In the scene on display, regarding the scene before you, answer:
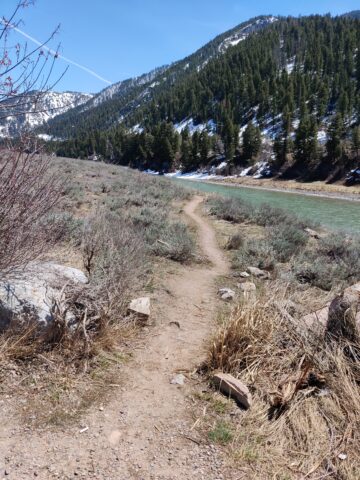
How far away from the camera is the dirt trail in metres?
3.16

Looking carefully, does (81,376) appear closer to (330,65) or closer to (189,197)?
(189,197)

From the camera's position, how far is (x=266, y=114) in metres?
103

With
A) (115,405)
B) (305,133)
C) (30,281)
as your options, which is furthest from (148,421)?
(305,133)

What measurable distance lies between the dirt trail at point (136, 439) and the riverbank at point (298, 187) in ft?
143

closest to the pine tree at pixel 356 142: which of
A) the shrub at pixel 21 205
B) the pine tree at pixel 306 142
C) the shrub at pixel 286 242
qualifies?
the pine tree at pixel 306 142

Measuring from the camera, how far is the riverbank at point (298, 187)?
4924 cm

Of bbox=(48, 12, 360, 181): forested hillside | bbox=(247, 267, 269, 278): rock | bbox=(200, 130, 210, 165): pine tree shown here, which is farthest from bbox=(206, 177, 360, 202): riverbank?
bbox=(247, 267, 269, 278): rock

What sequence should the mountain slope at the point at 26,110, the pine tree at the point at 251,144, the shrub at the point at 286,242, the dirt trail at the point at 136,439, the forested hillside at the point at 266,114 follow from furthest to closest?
the pine tree at the point at 251,144 → the forested hillside at the point at 266,114 → the shrub at the point at 286,242 → the dirt trail at the point at 136,439 → the mountain slope at the point at 26,110

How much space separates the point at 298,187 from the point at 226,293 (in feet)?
179

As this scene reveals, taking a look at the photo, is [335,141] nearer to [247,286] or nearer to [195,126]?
[247,286]

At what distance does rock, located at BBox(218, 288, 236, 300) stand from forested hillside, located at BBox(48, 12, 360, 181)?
60.1 meters

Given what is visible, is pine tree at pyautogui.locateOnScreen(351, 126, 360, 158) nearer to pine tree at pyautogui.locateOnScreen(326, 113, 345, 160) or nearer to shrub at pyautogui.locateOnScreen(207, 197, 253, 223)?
pine tree at pyautogui.locateOnScreen(326, 113, 345, 160)

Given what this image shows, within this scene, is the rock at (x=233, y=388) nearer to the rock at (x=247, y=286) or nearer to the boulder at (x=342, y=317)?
the boulder at (x=342, y=317)

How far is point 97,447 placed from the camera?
339 cm
